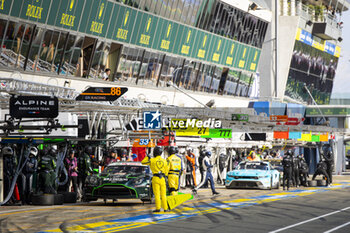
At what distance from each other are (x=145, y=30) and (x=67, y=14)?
869cm

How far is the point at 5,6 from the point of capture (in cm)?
3209

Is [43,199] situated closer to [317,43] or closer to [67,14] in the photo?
[67,14]

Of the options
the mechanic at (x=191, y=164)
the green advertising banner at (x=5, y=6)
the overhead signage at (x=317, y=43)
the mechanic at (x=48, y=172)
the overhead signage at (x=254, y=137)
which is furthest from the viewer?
the overhead signage at (x=317, y=43)

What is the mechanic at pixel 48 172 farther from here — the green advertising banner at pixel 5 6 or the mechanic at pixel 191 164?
the green advertising banner at pixel 5 6

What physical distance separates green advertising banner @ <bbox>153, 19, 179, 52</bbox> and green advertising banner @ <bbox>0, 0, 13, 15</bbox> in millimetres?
14520

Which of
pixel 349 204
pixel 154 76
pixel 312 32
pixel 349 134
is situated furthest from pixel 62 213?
pixel 312 32

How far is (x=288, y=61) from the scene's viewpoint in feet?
245

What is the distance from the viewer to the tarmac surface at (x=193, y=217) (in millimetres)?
14055

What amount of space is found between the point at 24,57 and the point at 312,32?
51.2m

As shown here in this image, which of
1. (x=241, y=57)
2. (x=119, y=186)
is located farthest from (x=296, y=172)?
(x=241, y=57)

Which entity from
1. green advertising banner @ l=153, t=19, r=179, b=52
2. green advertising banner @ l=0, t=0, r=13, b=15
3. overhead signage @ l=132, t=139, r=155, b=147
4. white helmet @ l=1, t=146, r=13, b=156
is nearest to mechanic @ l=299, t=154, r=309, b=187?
overhead signage @ l=132, t=139, r=155, b=147

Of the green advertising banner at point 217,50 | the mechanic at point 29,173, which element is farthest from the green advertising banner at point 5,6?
the green advertising banner at point 217,50

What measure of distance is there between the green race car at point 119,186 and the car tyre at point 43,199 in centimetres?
97

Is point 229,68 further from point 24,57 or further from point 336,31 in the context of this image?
point 336,31
